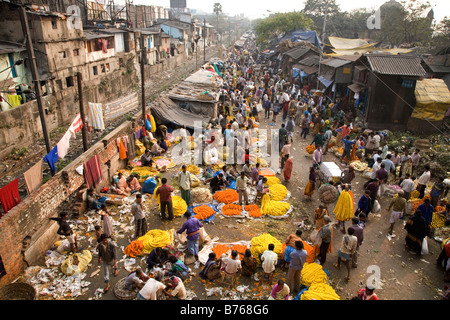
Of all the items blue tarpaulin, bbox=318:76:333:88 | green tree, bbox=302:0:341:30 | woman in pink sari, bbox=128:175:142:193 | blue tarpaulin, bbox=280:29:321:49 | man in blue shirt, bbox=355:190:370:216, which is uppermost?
green tree, bbox=302:0:341:30

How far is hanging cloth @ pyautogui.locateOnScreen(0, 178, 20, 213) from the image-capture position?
702 cm

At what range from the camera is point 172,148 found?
573 inches

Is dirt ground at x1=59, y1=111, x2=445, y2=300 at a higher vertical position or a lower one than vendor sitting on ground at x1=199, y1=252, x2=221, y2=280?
lower

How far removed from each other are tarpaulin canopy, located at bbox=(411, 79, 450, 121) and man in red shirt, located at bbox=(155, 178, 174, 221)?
13578 mm

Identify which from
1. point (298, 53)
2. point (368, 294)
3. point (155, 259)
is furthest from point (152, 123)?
point (298, 53)

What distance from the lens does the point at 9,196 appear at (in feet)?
23.6

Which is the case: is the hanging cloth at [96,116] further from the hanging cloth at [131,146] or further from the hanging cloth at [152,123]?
the hanging cloth at [152,123]

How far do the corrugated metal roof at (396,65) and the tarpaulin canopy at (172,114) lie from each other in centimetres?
911

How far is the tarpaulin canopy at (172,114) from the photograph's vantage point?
16109mm

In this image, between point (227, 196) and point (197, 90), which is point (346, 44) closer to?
point (197, 90)

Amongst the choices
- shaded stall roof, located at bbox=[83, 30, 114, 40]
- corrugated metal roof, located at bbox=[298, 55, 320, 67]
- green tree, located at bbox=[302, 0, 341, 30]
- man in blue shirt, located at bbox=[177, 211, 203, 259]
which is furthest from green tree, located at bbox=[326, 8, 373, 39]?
man in blue shirt, located at bbox=[177, 211, 203, 259]

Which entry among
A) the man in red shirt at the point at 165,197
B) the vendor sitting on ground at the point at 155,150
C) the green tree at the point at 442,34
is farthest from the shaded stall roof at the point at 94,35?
the green tree at the point at 442,34

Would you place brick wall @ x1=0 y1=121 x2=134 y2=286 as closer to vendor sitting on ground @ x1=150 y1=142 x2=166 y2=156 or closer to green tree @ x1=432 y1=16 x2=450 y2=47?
vendor sitting on ground @ x1=150 y1=142 x2=166 y2=156

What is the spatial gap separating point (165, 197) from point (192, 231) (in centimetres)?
184
